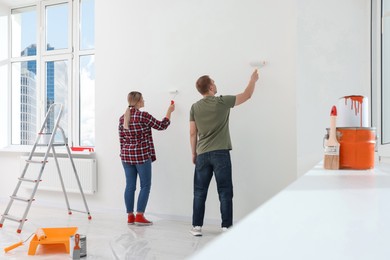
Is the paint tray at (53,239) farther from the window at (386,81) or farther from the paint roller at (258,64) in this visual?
the window at (386,81)

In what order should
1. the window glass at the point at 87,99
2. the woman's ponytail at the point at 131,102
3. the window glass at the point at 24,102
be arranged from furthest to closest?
the window glass at the point at 24,102, the window glass at the point at 87,99, the woman's ponytail at the point at 131,102

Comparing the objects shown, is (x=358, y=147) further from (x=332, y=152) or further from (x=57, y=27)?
(x=57, y=27)

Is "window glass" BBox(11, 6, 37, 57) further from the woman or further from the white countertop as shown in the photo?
the white countertop

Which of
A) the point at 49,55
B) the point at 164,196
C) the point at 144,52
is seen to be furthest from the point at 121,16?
the point at 164,196

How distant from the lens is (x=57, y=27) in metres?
5.32

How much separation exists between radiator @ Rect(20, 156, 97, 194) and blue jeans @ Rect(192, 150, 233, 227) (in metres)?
1.69

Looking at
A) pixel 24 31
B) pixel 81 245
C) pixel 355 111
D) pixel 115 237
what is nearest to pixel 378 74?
pixel 355 111

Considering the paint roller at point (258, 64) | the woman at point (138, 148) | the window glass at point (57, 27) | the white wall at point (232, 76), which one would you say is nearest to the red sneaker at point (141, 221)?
the woman at point (138, 148)

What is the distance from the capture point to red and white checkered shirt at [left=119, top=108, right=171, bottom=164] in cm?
387

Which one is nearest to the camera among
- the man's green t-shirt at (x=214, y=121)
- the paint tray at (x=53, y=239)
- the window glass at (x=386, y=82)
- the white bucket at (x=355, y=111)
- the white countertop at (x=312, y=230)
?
the white countertop at (x=312, y=230)

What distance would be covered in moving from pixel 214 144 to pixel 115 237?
1.26 m

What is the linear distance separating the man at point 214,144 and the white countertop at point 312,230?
2517mm

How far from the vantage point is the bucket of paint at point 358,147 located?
1384mm

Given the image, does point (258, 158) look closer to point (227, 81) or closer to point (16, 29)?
point (227, 81)
